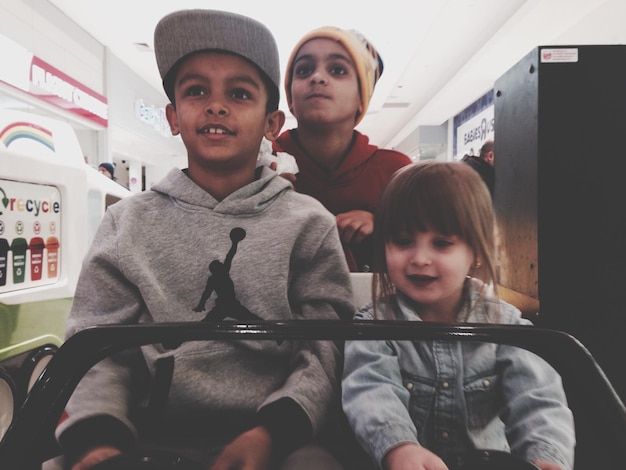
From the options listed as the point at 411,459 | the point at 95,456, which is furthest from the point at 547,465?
the point at 95,456

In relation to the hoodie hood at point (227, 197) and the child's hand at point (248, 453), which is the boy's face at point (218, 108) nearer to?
the hoodie hood at point (227, 197)

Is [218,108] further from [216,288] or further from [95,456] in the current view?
[95,456]

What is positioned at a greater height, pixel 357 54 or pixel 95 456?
pixel 357 54

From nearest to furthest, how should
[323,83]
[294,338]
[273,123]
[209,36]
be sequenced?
[294,338] < [209,36] < [273,123] < [323,83]

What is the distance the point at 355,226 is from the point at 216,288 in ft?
1.06

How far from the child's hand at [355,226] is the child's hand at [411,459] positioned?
0.45 metres

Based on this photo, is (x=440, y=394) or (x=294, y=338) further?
(x=440, y=394)

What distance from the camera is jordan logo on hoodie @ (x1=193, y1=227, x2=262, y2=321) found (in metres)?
0.70

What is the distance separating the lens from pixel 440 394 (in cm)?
59

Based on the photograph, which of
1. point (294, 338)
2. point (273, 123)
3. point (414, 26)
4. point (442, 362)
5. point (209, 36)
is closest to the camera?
point (294, 338)

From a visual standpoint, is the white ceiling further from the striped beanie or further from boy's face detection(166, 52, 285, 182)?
boy's face detection(166, 52, 285, 182)

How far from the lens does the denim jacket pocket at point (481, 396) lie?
570 millimetres

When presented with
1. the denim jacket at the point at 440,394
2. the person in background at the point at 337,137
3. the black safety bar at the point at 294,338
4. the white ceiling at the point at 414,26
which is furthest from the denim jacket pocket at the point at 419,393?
the white ceiling at the point at 414,26

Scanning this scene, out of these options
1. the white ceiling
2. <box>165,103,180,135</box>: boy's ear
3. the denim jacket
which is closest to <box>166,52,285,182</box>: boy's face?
<box>165,103,180,135</box>: boy's ear
